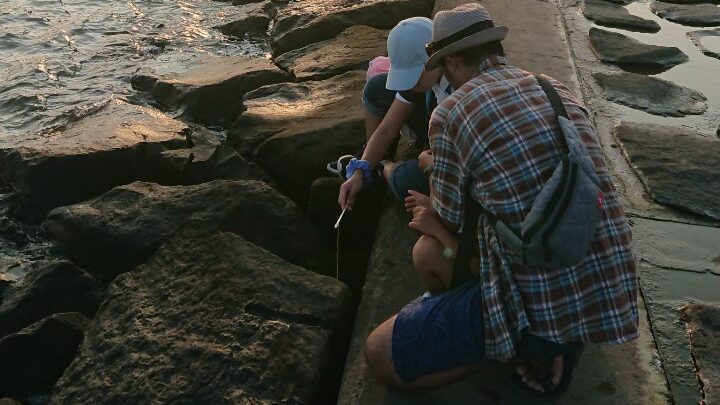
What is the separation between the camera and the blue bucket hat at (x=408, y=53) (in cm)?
362

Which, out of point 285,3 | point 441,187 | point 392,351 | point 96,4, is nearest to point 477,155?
point 441,187

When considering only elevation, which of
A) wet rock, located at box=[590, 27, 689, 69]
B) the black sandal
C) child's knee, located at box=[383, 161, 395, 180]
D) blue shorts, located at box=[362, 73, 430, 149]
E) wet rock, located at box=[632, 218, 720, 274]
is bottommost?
wet rock, located at box=[590, 27, 689, 69]

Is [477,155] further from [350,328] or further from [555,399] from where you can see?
[350,328]

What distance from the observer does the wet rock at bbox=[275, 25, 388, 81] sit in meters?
6.22

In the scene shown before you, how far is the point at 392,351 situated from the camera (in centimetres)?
274

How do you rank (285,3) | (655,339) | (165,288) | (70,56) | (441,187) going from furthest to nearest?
(285,3)
(70,56)
(165,288)
(655,339)
(441,187)

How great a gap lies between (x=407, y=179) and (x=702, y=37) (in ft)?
16.1

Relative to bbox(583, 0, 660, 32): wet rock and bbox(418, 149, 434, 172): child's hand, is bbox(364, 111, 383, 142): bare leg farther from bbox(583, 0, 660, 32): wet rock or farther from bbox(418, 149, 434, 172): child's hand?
bbox(583, 0, 660, 32): wet rock

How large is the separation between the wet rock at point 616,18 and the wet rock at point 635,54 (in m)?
0.74

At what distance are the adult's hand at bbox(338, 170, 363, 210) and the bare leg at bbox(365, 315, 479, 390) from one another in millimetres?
1023

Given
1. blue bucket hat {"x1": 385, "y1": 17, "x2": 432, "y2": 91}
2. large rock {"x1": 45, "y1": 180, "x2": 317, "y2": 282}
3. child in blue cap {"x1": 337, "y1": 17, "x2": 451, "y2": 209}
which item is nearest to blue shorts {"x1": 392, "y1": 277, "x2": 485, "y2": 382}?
child in blue cap {"x1": 337, "y1": 17, "x2": 451, "y2": 209}

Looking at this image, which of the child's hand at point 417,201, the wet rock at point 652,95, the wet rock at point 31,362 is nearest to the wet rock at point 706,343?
the child's hand at point 417,201

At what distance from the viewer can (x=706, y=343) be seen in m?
3.21

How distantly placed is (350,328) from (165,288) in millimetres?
889
